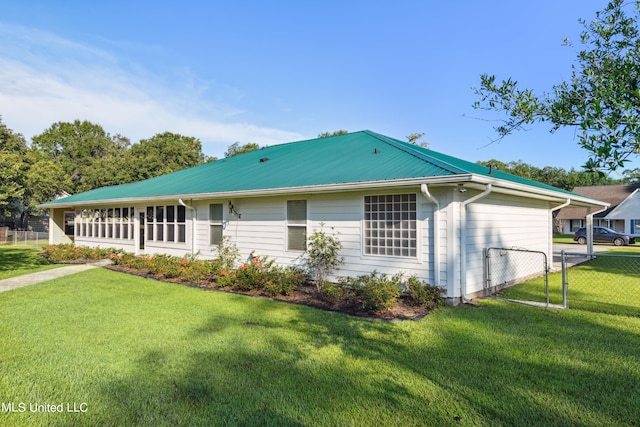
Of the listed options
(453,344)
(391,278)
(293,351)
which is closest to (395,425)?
(293,351)

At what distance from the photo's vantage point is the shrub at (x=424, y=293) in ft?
21.6

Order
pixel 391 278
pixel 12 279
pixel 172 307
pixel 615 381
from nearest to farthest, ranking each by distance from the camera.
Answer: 1. pixel 615 381
2. pixel 172 307
3. pixel 391 278
4. pixel 12 279

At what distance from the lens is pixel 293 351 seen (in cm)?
445

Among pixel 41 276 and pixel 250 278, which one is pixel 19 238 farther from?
pixel 250 278

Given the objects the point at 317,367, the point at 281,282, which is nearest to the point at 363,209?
the point at 281,282

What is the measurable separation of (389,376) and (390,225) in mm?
4259

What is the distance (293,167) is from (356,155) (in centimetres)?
205

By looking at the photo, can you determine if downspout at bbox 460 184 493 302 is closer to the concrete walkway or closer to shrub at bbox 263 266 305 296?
shrub at bbox 263 266 305 296

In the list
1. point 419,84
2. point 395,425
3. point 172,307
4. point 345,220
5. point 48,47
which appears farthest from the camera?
point 419,84

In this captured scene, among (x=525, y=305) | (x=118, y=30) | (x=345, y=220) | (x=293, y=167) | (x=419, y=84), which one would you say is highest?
(x=118, y=30)

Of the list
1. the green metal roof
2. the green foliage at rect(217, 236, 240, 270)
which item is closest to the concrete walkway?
the green metal roof

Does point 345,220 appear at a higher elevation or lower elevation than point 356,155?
lower

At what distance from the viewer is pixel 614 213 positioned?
33531 millimetres

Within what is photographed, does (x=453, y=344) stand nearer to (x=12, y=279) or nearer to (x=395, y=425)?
(x=395, y=425)
